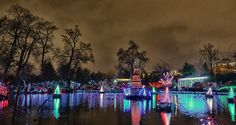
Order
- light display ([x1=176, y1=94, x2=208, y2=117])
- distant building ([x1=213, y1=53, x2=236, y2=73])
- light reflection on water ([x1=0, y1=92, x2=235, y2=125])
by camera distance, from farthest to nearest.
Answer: distant building ([x1=213, y1=53, x2=236, y2=73]) < light display ([x1=176, y1=94, x2=208, y2=117]) < light reflection on water ([x1=0, y1=92, x2=235, y2=125])

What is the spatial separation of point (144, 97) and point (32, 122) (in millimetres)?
39253

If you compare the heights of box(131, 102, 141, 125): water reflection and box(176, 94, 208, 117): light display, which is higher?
box(131, 102, 141, 125): water reflection

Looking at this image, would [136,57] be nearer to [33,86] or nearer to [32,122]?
[33,86]

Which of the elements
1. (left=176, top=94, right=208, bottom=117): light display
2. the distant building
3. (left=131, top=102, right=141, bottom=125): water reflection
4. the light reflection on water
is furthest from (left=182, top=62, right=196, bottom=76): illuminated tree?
(left=131, top=102, right=141, bottom=125): water reflection

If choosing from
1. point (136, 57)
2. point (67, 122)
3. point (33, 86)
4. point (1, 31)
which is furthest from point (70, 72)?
point (67, 122)

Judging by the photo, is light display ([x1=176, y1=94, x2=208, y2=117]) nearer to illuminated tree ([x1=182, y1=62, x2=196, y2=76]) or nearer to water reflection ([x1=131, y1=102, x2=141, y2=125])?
water reflection ([x1=131, y1=102, x2=141, y2=125])

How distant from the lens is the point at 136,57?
111688 mm

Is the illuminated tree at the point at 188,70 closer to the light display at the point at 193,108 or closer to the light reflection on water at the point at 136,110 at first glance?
the light display at the point at 193,108

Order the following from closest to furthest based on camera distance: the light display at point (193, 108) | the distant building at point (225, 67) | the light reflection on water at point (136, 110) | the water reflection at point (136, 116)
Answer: the water reflection at point (136, 116)
the light reflection on water at point (136, 110)
the light display at point (193, 108)
the distant building at point (225, 67)

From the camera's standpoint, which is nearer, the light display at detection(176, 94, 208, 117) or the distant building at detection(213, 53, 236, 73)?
the light display at detection(176, 94, 208, 117)

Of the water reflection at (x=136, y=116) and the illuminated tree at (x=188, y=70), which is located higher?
the illuminated tree at (x=188, y=70)

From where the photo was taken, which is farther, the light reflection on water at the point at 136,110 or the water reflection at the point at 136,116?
the light reflection on water at the point at 136,110

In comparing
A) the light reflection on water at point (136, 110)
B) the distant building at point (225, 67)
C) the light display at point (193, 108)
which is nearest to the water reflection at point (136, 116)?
the light reflection on water at point (136, 110)

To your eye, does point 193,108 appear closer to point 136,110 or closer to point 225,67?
point 136,110
